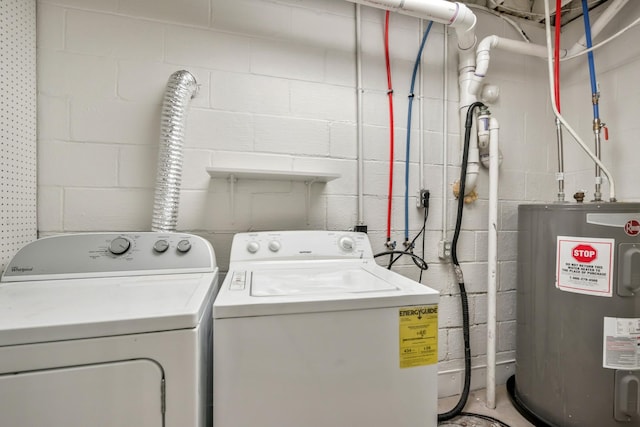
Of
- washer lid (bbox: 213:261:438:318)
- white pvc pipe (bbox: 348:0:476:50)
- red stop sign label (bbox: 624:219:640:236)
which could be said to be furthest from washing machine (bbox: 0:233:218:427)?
red stop sign label (bbox: 624:219:640:236)

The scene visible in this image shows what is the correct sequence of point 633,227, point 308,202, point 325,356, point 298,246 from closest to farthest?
point 325,356
point 633,227
point 298,246
point 308,202

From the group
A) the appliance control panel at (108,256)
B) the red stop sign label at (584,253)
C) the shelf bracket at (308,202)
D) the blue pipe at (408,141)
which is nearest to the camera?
the appliance control panel at (108,256)

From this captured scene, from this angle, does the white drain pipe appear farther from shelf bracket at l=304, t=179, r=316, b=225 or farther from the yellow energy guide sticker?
the yellow energy guide sticker

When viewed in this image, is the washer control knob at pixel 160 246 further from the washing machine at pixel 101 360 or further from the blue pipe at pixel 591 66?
the blue pipe at pixel 591 66

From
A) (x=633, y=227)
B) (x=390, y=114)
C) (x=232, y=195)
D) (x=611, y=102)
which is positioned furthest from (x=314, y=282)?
(x=611, y=102)

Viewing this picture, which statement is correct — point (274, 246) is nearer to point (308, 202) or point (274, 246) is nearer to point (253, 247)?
point (253, 247)

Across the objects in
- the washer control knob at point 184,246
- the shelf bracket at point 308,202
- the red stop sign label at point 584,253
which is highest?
the shelf bracket at point 308,202

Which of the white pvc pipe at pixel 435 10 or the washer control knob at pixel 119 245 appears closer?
the washer control knob at pixel 119 245

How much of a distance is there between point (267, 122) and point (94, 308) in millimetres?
1007

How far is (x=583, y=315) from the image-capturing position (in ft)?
3.78

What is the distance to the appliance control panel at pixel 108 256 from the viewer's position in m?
0.89

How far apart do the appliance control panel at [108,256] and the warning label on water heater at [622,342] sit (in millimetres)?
1573

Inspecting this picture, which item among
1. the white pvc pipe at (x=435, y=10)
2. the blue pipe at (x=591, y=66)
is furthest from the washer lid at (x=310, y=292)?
the blue pipe at (x=591, y=66)

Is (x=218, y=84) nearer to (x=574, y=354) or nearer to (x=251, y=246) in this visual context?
(x=251, y=246)
